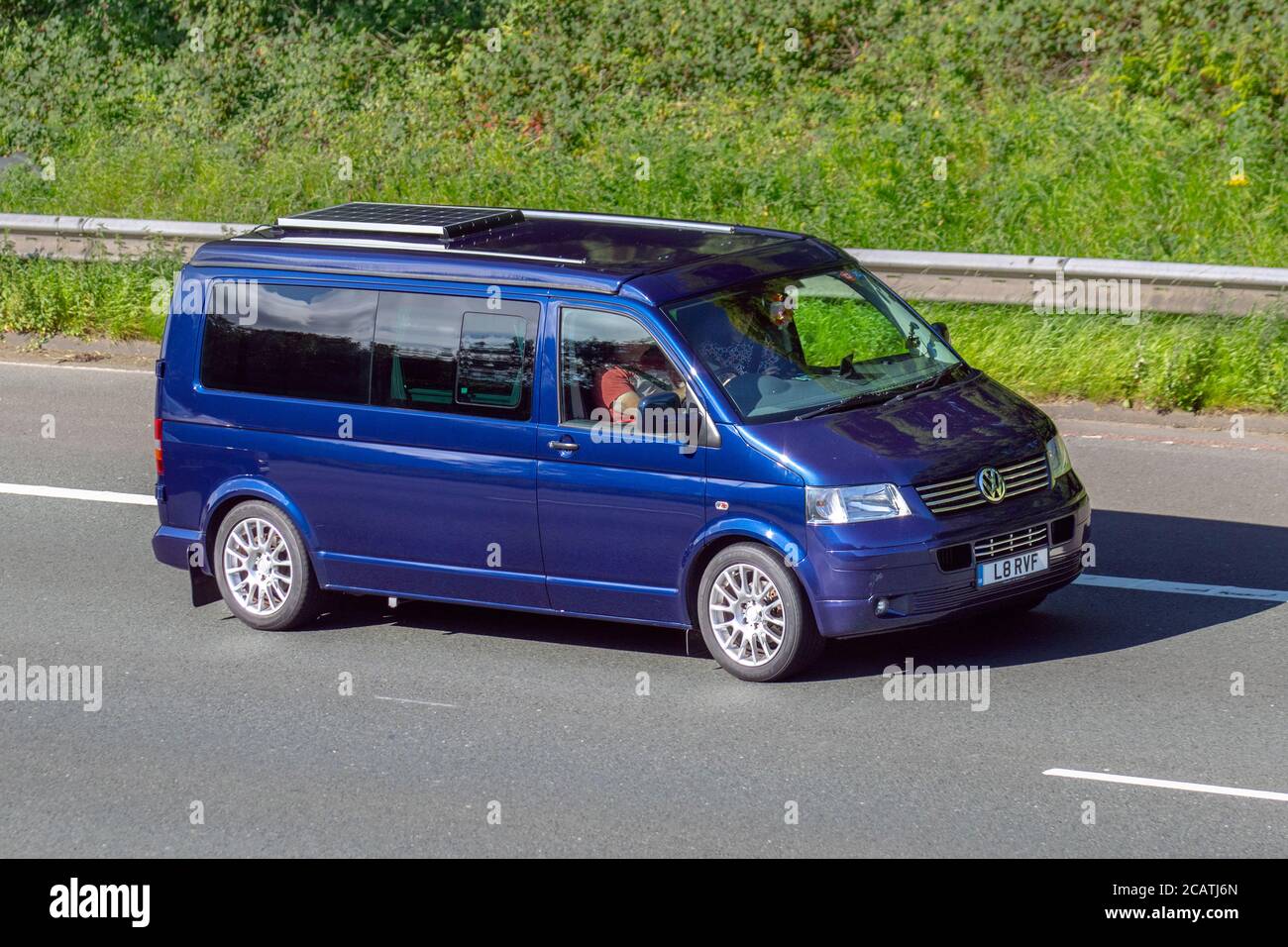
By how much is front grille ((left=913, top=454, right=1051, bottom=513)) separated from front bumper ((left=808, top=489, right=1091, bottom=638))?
115 millimetres

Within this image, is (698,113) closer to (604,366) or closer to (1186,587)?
(1186,587)

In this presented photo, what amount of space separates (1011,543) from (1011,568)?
0.11 meters

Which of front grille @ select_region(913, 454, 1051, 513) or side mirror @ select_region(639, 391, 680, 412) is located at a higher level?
side mirror @ select_region(639, 391, 680, 412)

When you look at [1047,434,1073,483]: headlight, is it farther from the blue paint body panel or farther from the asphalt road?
the asphalt road

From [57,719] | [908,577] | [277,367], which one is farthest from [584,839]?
[277,367]

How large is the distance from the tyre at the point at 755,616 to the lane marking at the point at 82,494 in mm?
5244

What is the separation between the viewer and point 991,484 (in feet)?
28.6

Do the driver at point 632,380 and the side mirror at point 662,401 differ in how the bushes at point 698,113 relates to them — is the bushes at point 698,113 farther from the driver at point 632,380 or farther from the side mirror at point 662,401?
the side mirror at point 662,401

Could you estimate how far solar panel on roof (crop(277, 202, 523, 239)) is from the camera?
32.8ft

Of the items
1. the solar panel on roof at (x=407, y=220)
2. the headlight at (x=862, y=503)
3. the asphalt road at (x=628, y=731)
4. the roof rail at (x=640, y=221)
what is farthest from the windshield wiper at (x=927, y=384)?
the solar panel on roof at (x=407, y=220)

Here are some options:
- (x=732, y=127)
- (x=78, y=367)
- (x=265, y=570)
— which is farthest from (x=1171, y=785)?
(x=732, y=127)

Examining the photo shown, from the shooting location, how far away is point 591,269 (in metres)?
9.25

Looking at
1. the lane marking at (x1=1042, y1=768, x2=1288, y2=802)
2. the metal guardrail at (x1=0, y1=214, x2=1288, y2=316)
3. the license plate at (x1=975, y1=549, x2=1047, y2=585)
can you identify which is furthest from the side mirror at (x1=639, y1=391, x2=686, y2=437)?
the metal guardrail at (x1=0, y1=214, x2=1288, y2=316)

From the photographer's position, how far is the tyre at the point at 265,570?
32.9 feet
